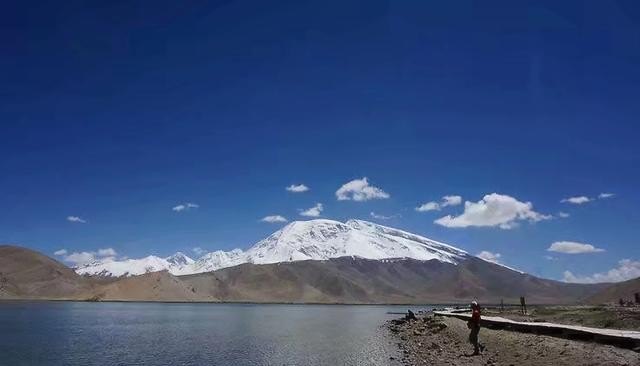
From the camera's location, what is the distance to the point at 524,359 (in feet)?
98.3

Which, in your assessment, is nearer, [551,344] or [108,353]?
[551,344]

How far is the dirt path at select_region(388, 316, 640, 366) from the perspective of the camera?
2517 cm

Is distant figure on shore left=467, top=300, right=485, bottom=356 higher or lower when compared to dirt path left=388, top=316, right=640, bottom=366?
higher

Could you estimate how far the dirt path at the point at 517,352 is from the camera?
82.6 feet

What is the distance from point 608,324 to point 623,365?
20.0m

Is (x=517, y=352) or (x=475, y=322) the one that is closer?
(x=517, y=352)

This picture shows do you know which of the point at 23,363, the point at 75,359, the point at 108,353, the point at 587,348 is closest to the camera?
the point at 587,348

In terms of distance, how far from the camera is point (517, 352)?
32.4 meters

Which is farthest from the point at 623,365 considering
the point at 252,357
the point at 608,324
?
the point at 252,357

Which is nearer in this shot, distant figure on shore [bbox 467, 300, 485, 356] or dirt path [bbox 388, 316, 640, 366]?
dirt path [bbox 388, 316, 640, 366]

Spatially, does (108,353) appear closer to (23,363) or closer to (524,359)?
(23,363)

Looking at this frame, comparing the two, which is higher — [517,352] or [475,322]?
[475,322]

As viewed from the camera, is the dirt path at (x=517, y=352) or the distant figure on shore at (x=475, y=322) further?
the distant figure on shore at (x=475, y=322)

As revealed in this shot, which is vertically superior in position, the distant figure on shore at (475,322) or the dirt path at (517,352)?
the distant figure on shore at (475,322)
